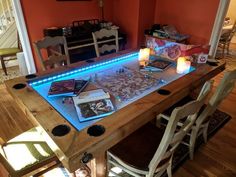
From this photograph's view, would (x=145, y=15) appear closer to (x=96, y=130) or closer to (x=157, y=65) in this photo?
(x=157, y=65)

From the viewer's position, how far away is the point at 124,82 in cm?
147

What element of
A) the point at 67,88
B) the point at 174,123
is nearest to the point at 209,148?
the point at 174,123

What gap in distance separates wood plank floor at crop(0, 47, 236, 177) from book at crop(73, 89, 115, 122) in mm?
579

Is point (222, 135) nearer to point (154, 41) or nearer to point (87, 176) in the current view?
point (154, 41)

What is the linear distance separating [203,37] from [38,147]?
9.19 feet

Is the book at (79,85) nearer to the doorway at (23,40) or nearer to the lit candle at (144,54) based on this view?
the lit candle at (144,54)

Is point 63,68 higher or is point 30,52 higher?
point 63,68

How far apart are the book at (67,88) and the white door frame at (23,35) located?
174cm

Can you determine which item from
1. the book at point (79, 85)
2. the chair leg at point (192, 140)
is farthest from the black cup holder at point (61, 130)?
the chair leg at point (192, 140)

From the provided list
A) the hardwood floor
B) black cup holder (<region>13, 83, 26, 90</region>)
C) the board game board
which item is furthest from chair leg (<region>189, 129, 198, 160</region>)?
black cup holder (<region>13, 83, 26, 90</region>)

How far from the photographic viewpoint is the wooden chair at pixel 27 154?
1181 millimetres

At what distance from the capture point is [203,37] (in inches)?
118

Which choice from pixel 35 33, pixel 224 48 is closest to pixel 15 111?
pixel 35 33

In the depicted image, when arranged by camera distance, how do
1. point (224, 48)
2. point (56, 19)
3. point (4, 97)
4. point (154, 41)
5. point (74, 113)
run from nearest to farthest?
point (74, 113) → point (154, 41) → point (4, 97) → point (56, 19) → point (224, 48)
